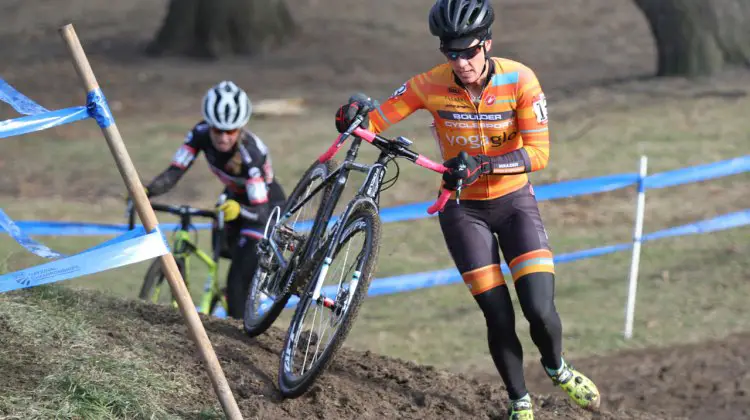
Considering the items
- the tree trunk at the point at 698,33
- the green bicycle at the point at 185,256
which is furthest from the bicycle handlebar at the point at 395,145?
the tree trunk at the point at 698,33

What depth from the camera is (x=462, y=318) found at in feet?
34.9

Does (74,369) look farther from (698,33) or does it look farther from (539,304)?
(698,33)

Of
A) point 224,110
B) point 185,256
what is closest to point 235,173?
point 224,110

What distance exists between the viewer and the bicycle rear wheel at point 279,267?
261 inches

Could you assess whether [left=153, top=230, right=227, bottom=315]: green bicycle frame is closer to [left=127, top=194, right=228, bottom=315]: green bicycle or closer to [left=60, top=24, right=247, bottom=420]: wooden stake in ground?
[left=127, top=194, right=228, bottom=315]: green bicycle

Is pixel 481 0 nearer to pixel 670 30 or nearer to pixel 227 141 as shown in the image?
pixel 227 141

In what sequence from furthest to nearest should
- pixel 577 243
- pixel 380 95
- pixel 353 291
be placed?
pixel 380 95, pixel 577 243, pixel 353 291

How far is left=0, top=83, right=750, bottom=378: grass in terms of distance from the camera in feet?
33.3

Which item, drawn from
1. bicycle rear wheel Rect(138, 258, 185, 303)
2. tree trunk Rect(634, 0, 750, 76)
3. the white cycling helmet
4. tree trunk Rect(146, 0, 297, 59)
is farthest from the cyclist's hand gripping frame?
tree trunk Rect(146, 0, 297, 59)

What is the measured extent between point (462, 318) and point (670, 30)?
37.7ft

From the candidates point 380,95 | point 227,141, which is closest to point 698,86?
point 380,95

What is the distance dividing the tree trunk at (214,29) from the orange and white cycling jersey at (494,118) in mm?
19135

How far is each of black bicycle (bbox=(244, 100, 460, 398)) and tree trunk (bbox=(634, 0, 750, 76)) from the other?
14726 mm

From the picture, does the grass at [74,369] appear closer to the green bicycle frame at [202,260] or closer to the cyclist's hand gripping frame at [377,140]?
the cyclist's hand gripping frame at [377,140]
